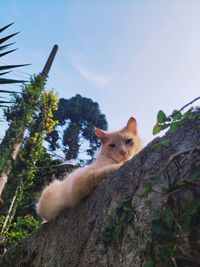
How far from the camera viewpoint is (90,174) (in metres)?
3.25

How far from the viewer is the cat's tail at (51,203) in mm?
3739

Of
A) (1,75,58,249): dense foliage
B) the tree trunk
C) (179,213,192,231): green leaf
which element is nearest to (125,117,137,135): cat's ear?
the tree trunk

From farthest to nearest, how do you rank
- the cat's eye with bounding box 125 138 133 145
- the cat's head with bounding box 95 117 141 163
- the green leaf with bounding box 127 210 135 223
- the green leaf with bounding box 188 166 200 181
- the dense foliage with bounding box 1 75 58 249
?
the dense foliage with bounding box 1 75 58 249
the cat's eye with bounding box 125 138 133 145
the cat's head with bounding box 95 117 141 163
the green leaf with bounding box 127 210 135 223
the green leaf with bounding box 188 166 200 181

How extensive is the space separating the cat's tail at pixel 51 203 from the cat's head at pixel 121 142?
0.84 meters

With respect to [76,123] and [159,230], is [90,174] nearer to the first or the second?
[159,230]

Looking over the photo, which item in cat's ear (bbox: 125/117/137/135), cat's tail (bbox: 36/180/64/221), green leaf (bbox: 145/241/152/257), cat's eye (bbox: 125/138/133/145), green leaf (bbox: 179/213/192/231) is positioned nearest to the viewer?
green leaf (bbox: 179/213/192/231)

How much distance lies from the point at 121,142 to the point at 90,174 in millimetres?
1239

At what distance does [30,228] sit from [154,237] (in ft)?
29.3

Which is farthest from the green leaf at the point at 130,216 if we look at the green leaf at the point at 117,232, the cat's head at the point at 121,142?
the cat's head at the point at 121,142

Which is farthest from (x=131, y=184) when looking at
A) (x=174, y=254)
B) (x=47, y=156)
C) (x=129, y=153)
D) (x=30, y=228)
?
(x=47, y=156)

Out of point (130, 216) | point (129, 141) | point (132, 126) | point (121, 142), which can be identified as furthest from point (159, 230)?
point (132, 126)

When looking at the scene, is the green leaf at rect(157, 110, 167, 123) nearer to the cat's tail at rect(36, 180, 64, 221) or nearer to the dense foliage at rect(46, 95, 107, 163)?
the cat's tail at rect(36, 180, 64, 221)

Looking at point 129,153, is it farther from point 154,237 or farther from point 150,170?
point 154,237

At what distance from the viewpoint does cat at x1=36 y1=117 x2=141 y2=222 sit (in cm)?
325
